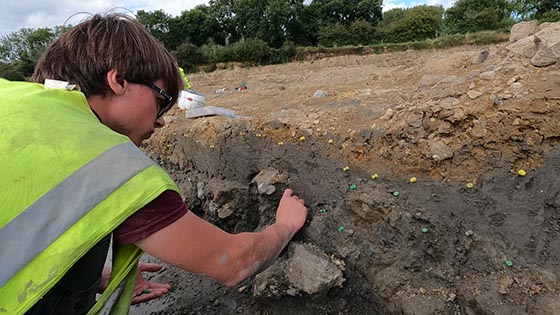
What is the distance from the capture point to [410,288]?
2332 millimetres

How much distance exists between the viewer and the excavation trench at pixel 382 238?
2111 millimetres

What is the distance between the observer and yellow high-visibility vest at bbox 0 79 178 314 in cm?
116

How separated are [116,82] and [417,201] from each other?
1.80 meters

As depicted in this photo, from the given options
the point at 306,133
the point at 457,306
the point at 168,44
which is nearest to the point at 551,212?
the point at 457,306

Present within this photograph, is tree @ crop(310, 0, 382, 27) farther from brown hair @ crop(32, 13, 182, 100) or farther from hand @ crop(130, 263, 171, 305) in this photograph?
brown hair @ crop(32, 13, 182, 100)

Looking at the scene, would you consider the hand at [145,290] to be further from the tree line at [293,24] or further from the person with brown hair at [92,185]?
the tree line at [293,24]

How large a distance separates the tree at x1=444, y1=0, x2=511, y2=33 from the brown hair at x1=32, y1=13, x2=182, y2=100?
1024 inches

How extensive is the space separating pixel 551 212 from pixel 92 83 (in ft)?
7.76

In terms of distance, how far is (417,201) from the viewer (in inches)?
93.2

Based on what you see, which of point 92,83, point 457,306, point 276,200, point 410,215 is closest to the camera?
point 92,83

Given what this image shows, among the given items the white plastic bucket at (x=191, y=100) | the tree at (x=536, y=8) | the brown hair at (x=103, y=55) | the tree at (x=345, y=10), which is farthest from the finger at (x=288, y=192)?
the tree at (x=345, y=10)

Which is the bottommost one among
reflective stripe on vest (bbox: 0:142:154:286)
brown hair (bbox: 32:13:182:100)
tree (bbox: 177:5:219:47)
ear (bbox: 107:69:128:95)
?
reflective stripe on vest (bbox: 0:142:154:286)

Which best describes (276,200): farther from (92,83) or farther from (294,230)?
(92,83)

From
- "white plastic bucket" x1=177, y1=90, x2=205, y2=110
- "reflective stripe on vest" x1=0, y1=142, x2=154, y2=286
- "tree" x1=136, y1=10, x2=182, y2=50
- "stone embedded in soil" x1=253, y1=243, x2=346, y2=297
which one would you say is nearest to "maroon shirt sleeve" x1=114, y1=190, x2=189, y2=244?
"reflective stripe on vest" x1=0, y1=142, x2=154, y2=286
